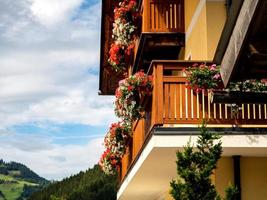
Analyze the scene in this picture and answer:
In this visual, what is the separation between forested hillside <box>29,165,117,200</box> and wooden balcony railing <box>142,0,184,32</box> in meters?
43.0

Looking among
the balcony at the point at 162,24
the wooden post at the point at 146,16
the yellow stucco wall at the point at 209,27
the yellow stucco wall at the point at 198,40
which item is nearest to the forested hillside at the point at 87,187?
the balcony at the point at 162,24

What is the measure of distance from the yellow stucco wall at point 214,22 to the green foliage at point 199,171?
11.0ft

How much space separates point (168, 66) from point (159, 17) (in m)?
4.13

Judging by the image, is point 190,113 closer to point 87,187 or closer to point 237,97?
point 237,97

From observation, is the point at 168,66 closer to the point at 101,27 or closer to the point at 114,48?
the point at 114,48

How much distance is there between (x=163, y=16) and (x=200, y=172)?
657 centimetres

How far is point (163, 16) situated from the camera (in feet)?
53.2

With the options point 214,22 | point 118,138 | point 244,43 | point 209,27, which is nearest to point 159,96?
point 209,27

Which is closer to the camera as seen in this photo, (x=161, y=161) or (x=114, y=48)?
(x=161, y=161)

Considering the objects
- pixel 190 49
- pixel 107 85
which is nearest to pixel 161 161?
pixel 190 49

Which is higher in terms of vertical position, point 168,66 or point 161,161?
point 168,66

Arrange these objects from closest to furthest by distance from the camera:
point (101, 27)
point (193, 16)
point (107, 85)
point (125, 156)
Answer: point (193, 16) → point (125, 156) → point (101, 27) → point (107, 85)

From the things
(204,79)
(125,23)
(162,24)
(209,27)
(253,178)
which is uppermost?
(125,23)

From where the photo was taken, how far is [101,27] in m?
24.4
